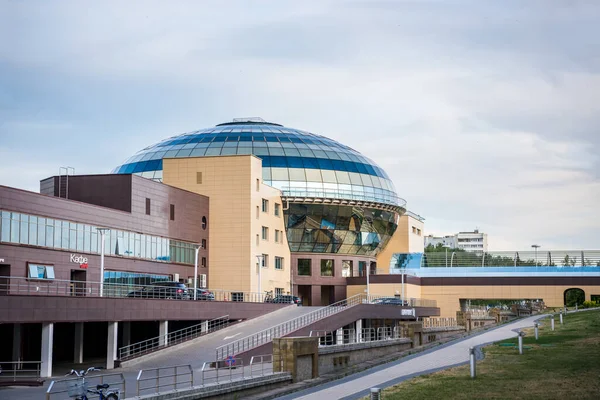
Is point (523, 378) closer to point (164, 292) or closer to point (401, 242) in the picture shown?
point (164, 292)

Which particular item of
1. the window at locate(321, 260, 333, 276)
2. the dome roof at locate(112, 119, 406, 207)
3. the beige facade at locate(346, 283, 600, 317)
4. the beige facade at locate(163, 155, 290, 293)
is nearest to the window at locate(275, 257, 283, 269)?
the dome roof at locate(112, 119, 406, 207)

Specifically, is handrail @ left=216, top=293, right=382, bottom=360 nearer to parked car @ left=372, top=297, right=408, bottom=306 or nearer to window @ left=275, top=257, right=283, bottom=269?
parked car @ left=372, top=297, right=408, bottom=306

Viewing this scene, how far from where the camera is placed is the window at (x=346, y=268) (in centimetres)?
8988

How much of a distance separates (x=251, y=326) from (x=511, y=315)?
157ft

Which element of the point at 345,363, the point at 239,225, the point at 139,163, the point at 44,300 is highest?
the point at 139,163

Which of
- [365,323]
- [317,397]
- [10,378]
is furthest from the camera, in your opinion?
[365,323]

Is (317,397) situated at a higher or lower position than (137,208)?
lower

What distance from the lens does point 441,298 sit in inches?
3701

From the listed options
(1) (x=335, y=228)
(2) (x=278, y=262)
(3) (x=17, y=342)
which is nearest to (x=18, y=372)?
(3) (x=17, y=342)

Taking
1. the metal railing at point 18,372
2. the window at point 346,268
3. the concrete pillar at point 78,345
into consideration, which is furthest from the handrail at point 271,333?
the window at point 346,268

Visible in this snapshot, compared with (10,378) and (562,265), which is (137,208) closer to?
(10,378)

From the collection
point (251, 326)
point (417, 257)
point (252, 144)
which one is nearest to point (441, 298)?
point (417, 257)

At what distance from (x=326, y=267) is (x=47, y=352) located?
2047 inches

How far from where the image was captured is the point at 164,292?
173 ft
